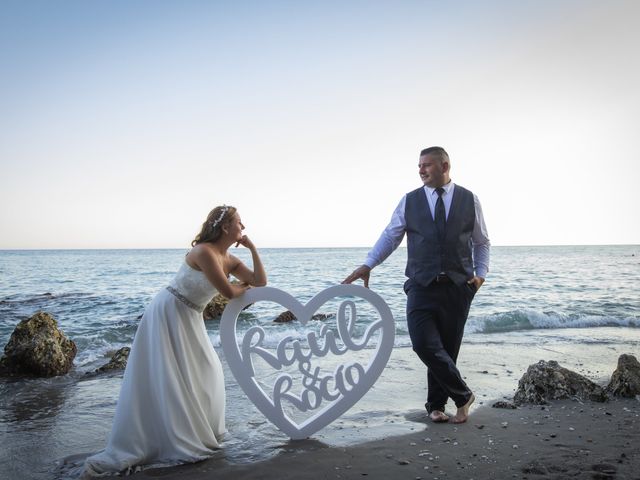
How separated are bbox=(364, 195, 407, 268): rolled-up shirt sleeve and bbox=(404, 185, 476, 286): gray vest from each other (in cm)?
9

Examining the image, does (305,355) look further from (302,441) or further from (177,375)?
(177,375)

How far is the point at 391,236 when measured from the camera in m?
4.26

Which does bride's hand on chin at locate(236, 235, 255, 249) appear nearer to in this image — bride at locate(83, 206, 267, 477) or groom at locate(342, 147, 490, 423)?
bride at locate(83, 206, 267, 477)

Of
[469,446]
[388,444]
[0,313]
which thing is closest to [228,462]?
[388,444]

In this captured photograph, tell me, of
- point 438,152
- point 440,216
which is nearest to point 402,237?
point 440,216

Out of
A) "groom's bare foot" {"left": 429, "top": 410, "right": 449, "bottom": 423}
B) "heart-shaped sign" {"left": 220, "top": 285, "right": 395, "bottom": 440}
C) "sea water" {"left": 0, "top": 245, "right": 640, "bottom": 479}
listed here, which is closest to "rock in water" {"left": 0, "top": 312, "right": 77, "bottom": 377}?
"sea water" {"left": 0, "top": 245, "right": 640, "bottom": 479}

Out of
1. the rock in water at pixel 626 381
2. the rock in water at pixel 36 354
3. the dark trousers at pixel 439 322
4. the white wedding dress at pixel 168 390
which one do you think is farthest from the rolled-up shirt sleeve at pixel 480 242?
the rock in water at pixel 36 354

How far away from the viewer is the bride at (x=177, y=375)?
11.1ft

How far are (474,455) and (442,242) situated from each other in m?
1.63

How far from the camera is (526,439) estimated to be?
367cm

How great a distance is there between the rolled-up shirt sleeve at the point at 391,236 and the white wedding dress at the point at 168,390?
149 centimetres

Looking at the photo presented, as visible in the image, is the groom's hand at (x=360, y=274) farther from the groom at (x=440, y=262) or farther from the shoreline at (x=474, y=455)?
the shoreline at (x=474, y=455)

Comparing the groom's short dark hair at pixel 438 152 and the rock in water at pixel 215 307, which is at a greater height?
the groom's short dark hair at pixel 438 152

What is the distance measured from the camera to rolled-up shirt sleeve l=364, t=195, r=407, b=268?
422cm
